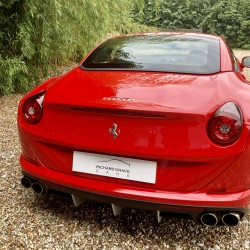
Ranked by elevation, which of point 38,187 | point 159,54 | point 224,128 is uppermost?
point 159,54

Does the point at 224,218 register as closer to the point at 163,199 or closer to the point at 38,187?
the point at 163,199

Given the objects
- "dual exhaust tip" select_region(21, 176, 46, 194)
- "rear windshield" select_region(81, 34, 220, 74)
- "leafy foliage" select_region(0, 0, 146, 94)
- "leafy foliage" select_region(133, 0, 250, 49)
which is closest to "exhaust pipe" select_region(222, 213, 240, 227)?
"rear windshield" select_region(81, 34, 220, 74)

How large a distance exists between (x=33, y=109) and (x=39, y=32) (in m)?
3.54

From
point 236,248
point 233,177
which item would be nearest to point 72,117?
point 233,177

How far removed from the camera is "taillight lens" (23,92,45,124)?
190 cm

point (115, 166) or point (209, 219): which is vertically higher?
point (115, 166)

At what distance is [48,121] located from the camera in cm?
183

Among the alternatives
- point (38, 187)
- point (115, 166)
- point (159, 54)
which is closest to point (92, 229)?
point (38, 187)

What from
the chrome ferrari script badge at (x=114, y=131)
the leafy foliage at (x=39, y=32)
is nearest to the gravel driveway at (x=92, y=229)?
the chrome ferrari script badge at (x=114, y=131)

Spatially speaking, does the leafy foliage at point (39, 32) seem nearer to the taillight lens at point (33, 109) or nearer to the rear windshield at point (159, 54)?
the rear windshield at point (159, 54)

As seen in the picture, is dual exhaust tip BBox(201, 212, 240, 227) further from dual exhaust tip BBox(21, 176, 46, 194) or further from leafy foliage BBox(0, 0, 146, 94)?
leafy foliage BBox(0, 0, 146, 94)

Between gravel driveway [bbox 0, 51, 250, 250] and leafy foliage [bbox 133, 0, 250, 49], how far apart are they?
2053 centimetres

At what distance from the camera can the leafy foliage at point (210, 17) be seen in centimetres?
2219

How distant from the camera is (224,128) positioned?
1.55 metres
